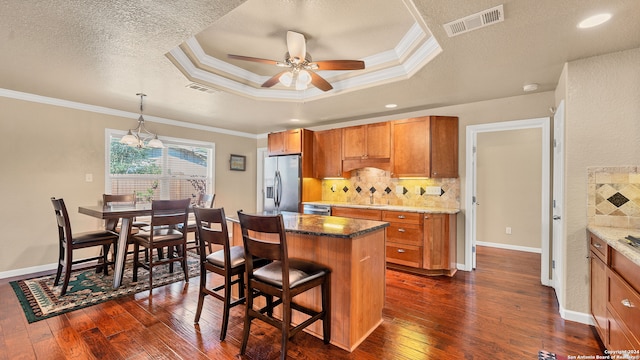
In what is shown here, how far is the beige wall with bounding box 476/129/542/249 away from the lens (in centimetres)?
504

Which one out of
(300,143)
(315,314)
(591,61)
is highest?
(591,61)

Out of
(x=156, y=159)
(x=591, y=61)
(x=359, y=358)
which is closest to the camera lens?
(x=359, y=358)

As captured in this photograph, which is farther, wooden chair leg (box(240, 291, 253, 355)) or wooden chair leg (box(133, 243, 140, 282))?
wooden chair leg (box(133, 243, 140, 282))

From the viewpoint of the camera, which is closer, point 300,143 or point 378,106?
point 378,106

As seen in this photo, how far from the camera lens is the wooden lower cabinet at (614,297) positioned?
4.89 feet

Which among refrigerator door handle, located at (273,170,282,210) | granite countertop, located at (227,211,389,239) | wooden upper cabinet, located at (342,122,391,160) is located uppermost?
wooden upper cabinet, located at (342,122,391,160)

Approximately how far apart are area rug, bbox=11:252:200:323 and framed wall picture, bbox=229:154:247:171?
269 centimetres

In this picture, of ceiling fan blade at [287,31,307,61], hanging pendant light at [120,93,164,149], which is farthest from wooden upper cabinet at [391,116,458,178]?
hanging pendant light at [120,93,164,149]

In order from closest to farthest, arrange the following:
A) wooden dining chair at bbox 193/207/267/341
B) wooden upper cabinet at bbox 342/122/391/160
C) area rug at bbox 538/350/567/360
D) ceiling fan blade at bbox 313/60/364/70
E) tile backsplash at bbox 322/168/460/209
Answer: area rug at bbox 538/350/567/360, wooden dining chair at bbox 193/207/267/341, ceiling fan blade at bbox 313/60/364/70, tile backsplash at bbox 322/168/460/209, wooden upper cabinet at bbox 342/122/391/160

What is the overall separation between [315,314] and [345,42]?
8.15 feet

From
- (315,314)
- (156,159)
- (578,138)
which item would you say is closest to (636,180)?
(578,138)

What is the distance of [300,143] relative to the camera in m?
5.15

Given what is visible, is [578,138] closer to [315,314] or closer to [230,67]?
[315,314]

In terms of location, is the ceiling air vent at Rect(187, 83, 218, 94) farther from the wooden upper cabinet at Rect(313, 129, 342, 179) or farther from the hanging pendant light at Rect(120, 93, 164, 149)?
the wooden upper cabinet at Rect(313, 129, 342, 179)
